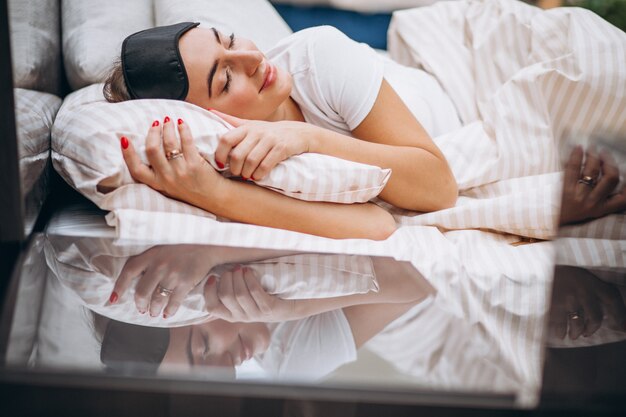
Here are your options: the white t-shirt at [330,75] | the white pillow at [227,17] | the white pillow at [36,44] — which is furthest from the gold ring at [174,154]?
the white pillow at [227,17]

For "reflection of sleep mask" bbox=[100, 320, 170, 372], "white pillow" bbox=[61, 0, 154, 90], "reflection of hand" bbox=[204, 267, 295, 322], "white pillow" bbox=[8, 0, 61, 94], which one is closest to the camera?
"reflection of sleep mask" bbox=[100, 320, 170, 372]

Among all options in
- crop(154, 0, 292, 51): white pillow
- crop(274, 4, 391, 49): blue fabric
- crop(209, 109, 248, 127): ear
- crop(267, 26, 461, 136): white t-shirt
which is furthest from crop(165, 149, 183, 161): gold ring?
crop(274, 4, 391, 49): blue fabric

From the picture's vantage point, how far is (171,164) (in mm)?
1013

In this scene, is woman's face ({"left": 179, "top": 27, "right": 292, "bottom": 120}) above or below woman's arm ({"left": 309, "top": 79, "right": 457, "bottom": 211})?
above

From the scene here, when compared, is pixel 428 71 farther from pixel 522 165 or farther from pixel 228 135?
pixel 228 135

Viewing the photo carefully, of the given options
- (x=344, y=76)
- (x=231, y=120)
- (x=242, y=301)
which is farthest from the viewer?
(x=344, y=76)

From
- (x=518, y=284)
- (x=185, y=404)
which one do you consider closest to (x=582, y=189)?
(x=518, y=284)

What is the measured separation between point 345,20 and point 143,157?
1.00m

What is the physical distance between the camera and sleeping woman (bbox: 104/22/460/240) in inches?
40.4

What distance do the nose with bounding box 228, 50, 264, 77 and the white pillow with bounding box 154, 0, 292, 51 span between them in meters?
0.34

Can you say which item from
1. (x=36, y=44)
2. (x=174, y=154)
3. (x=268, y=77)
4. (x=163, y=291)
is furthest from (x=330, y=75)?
(x=163, y=291)

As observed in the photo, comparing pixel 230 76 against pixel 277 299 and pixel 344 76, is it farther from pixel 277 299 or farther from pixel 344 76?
pixel 277 299

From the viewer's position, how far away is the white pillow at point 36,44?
2.90 feet

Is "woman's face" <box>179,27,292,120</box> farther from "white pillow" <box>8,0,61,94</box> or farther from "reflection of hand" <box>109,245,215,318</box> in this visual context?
"reflection of hand" <box>109,245,215,318</box>
